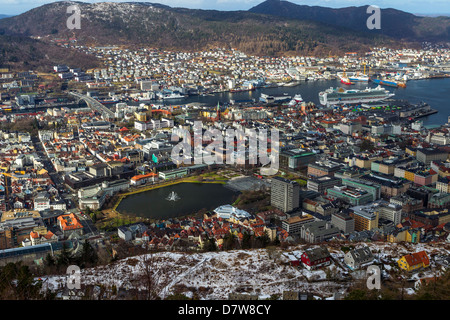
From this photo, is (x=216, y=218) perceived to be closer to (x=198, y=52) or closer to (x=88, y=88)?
(x=88, y=88)

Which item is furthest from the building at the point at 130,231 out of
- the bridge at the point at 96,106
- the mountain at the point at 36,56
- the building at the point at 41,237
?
the mountain at the point at 36,56

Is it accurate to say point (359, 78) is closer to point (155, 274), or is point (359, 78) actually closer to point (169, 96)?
point (169, 96)

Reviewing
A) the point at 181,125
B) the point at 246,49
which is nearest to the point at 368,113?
the point at 181,125

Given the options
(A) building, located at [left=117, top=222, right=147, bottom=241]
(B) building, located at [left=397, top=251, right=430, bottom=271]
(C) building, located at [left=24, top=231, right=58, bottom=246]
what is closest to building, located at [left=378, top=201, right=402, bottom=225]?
(B) building, located at [left=397, top=251, right=430, bottom=271]

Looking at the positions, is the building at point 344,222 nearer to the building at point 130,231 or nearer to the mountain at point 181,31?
the building at point 130,231

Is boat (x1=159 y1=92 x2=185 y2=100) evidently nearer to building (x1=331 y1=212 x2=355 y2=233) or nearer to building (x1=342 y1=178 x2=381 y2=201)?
building (x1=342 y1=178 x2=381 y2=201)
